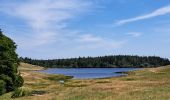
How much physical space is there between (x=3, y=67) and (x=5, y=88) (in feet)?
11.4

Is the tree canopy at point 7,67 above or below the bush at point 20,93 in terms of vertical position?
above

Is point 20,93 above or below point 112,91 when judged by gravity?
below

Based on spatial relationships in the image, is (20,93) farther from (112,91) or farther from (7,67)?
(112,91)

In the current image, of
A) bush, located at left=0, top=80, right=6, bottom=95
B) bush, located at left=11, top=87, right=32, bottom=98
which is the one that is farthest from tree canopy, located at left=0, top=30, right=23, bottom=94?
bush, located at left=11, top=87, right=32, bottom=98

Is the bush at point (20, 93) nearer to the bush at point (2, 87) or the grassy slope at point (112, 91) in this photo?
the grassy slope at point (112, 91)

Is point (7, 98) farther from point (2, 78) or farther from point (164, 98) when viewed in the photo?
point (164, 98)

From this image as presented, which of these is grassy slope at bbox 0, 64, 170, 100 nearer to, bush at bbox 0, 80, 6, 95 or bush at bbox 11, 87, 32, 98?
bush at bbox 11, 87, 32, 98

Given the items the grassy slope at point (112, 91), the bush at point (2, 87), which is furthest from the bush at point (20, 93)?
the bush at point (2, 87)

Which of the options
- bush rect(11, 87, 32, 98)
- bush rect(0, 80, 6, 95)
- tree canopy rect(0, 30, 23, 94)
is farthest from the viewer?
tree canopy rect(0, 30, 23, 94)

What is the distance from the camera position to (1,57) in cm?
7038

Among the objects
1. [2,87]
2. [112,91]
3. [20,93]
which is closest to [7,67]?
[2,87]

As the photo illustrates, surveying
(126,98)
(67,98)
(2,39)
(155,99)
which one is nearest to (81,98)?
(67,98)

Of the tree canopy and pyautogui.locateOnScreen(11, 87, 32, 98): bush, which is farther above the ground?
the tree canopy

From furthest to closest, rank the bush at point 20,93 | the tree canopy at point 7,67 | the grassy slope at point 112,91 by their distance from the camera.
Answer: the tree canopy at point 7,67
the bush at point 20,93
the grassy slope at point 112,91
